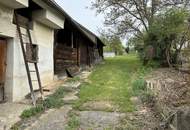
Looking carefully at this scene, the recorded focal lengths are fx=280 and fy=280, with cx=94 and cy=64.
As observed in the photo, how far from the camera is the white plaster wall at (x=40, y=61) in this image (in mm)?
8578

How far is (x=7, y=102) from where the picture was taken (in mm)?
8102

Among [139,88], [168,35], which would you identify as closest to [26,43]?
[139,88]

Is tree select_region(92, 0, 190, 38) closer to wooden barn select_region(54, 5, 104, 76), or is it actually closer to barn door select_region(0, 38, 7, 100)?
wooden barn select_region(54, 5, 104, 76)

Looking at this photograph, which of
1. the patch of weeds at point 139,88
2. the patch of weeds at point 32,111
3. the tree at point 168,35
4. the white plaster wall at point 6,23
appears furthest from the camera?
the tree at point 168,35

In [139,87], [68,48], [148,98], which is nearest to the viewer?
[148,98]

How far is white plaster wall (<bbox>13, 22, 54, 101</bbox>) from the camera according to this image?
338 inches

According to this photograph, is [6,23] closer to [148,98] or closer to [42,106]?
[42,106]

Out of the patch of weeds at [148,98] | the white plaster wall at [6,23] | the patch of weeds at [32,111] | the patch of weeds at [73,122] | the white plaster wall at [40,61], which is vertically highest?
the white plaster wall at [6,23]

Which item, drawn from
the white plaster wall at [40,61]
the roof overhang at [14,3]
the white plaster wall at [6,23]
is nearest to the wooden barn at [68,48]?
the white plaster wall at [40,61]

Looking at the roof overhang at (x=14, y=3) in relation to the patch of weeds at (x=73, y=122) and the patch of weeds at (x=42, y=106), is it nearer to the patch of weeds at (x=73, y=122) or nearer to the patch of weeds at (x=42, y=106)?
the patch of weeds at (x=42, y=106)

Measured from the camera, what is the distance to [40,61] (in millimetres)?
11055

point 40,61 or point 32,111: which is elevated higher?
point 40,61

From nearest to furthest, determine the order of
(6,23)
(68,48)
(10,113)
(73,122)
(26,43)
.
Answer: (73,122) < (10,113) < (6,23) < (26,43) < (68,48)

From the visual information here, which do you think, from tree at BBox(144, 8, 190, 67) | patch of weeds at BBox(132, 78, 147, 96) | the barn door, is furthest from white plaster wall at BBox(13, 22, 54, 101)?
tree at BBox(144, 8, 190, 67)
